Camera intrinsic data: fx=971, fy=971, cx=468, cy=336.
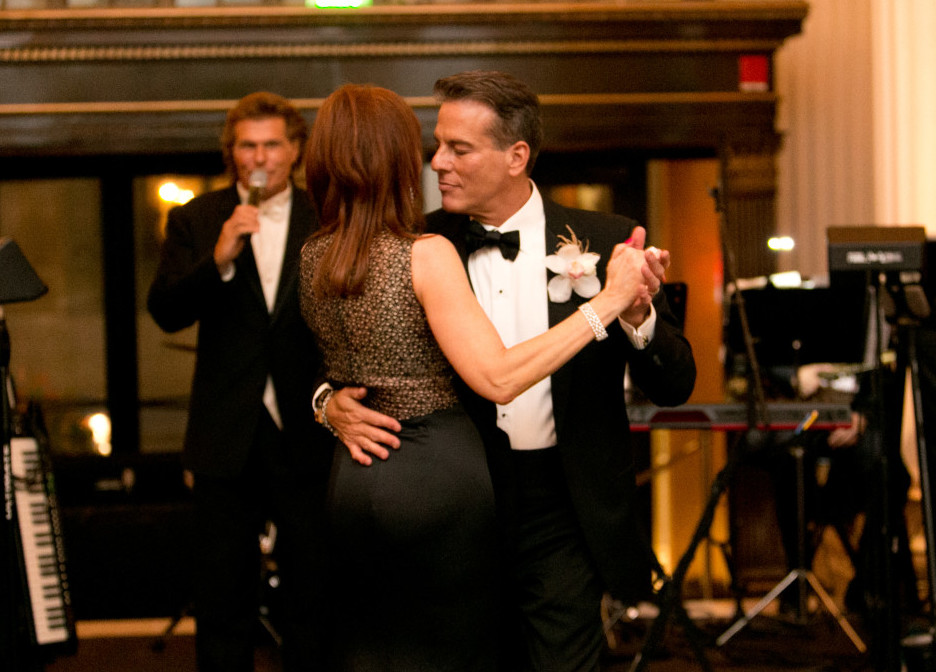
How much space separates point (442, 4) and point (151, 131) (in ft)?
5.06

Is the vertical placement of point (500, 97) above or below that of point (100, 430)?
above

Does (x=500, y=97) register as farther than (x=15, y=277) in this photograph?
No

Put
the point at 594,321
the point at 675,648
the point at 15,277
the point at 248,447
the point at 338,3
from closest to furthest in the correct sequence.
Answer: the point at 594,321, the point at 15,277, the point at 248,447, the point at 675,648, the point at 338,3

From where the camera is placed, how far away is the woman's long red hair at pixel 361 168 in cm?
202

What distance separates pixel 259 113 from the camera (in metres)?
3.22

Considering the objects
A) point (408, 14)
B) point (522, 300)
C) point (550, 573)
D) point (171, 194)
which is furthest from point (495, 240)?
point (171, 194)

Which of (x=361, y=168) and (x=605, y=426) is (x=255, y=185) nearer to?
(x=361, y=168)

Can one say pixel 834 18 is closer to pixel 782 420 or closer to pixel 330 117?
pixel 782 420

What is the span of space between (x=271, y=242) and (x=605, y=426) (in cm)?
144

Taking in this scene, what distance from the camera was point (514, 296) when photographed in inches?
93.7

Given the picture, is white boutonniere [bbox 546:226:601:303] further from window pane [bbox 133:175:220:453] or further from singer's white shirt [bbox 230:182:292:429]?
window pane [bbox 133:175:220:453]

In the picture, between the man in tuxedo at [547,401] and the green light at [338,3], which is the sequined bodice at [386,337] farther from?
the green light at [338,3]

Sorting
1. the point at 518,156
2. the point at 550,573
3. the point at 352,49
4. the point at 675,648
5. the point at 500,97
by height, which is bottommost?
the point at 675,648

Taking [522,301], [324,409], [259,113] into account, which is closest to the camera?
[324,409]
